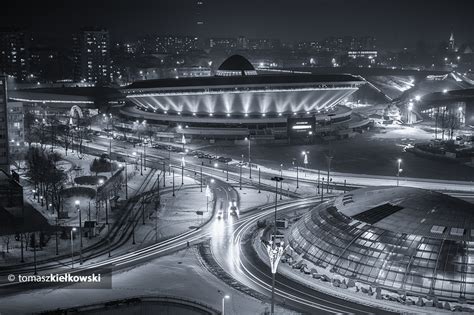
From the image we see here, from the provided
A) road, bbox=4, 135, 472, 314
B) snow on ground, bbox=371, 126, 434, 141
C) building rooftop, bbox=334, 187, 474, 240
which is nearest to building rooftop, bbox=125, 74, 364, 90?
snow on ground, bbox=371, 126, 434, 141

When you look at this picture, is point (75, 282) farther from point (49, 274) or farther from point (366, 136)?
point (366, 136)

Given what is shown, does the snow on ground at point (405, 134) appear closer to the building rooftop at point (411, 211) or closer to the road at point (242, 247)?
the road at point (242, 247)

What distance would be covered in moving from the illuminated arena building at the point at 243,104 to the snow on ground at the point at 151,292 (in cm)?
6057

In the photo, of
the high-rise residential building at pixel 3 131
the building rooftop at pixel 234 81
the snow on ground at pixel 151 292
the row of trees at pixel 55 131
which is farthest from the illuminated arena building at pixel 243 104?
the snow on ground at pixel 151 292

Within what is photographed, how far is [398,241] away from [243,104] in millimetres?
70161

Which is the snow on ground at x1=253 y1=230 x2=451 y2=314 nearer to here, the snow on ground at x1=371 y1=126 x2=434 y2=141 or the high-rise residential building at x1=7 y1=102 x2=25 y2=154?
the high-rise residential building at x1=7 y1=102 x2=25 y2=154

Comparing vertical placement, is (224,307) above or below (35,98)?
below

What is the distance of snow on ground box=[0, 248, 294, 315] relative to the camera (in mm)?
36094

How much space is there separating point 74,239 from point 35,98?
96175mm

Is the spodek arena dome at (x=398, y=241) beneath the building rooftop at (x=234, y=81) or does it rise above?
beneath

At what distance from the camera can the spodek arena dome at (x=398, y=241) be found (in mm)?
38125

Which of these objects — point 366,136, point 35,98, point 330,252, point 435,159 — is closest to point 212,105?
point 366,136

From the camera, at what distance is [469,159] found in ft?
284

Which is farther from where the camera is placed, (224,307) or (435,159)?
(435,159)
